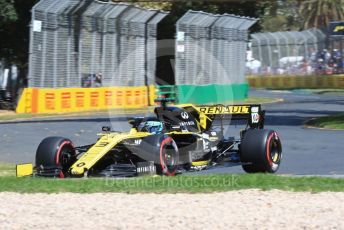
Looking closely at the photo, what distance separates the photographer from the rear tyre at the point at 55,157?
12.0 m

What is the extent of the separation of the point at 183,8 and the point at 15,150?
84.0ft

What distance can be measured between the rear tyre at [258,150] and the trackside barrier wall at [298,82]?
140 ft

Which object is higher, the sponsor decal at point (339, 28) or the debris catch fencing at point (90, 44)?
the sponsor decal at point (339, 28)

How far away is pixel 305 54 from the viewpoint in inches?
2291

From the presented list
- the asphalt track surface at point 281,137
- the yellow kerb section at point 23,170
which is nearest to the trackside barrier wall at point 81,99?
the asphalt track surface at point 281,137

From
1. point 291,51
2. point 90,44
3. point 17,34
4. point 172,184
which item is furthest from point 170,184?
point 291,51

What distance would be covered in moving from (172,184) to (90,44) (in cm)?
2277

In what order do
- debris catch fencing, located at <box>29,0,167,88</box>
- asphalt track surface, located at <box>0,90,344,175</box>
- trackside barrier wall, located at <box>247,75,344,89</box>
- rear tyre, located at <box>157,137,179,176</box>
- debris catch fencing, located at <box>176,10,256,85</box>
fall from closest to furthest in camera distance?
rear tyre, located at <box>157,137,179,176</box>
asphalt track surface, located at <box>0,90,344,175</box>
debris catch fencing, located at <box>29,0,167,88</box>
debris catch fencing, located at <box>176,10,256,85</box>
trackside barrier wall, located at <box>247,75,344,89</box>

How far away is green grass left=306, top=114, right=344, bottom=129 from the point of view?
23753 mm

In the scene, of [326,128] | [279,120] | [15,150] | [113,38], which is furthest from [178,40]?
[15,150]

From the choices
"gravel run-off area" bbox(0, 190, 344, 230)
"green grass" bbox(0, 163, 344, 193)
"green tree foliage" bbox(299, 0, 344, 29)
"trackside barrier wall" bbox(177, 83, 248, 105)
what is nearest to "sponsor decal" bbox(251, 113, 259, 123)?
"green grass" bbox(0, 163, 344, 193)

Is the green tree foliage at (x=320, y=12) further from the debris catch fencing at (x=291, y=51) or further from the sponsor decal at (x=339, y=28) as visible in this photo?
the sponsor decal at (x=339, y=28)

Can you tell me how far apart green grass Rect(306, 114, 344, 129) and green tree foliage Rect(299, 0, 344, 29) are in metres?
48.7

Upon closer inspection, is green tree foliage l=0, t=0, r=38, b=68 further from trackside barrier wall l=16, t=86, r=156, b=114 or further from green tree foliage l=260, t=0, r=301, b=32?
green tree foliage l=260, t=0, r=301, b=32
